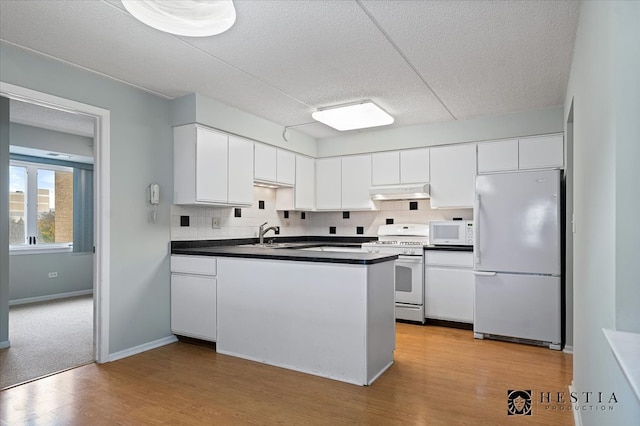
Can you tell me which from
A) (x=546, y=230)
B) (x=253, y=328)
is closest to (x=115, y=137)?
(x=253, y=328)

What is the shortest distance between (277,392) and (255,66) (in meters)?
2.29

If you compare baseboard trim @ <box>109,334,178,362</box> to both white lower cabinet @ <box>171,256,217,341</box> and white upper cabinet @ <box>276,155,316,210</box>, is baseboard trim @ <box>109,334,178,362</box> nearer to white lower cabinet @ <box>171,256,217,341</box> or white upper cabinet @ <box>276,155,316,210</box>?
white lower cabinet @ <box>171,256,217,341</box>

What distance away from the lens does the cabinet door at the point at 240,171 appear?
404cm

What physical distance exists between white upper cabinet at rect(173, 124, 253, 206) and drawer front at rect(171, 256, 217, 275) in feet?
1.69

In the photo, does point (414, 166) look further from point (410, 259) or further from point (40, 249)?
point (40, 249)

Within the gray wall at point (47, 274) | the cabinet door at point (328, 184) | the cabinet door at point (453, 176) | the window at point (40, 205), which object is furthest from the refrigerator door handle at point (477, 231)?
the window at point (40, 205)

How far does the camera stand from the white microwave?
431 centimetres

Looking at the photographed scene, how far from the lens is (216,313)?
11.6 ft

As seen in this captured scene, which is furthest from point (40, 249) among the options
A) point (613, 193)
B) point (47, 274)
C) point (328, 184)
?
point (613, 193)

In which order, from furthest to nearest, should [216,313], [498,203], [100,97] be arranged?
1. [498,203]
2. [216,313]
3. [100,97]

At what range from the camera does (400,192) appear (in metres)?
4.79

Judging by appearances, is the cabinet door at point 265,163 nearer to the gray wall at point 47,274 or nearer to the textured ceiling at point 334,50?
the textured ceiling at point 334,50

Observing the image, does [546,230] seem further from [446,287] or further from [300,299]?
[300,299]

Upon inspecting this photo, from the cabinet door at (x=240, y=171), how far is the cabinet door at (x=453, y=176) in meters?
2.05
